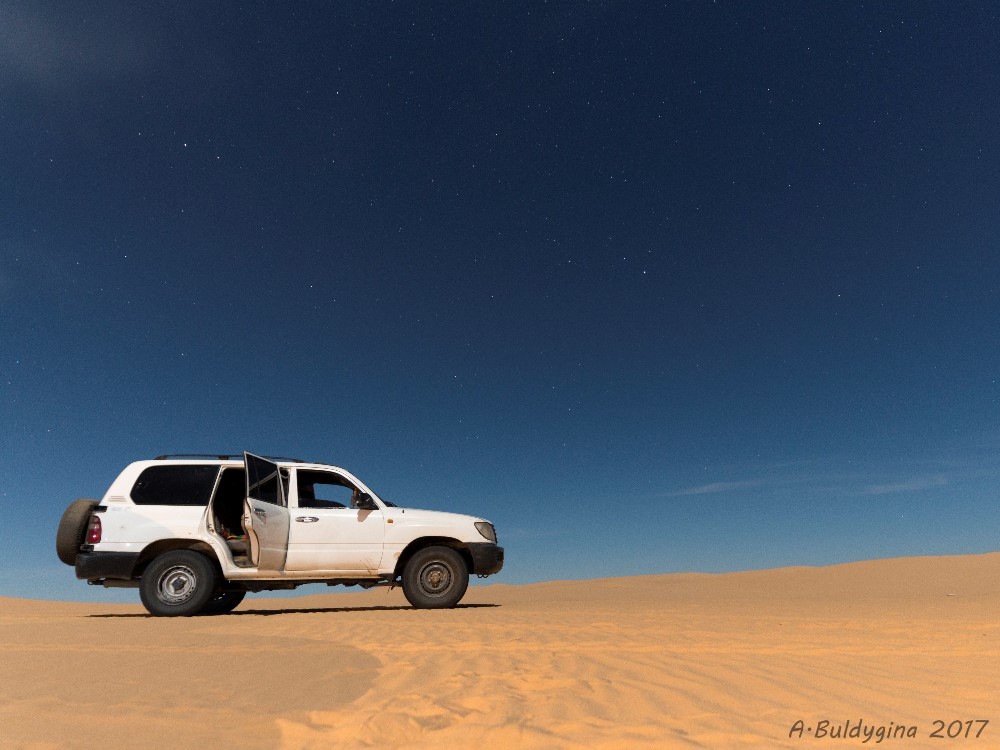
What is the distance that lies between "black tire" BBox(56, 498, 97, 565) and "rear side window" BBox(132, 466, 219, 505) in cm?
71

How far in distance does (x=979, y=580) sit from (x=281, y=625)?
20848 millimetres

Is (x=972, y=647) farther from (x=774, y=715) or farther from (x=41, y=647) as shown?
(x=41, y=647)

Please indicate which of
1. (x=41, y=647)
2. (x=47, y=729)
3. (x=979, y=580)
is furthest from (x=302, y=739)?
(x=979, y=580)

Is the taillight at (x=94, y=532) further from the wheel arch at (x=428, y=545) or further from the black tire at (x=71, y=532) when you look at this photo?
the wheel arch at (x=428, y=545)

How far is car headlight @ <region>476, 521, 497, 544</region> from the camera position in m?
9.75

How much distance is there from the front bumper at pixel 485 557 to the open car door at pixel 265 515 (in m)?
2.89

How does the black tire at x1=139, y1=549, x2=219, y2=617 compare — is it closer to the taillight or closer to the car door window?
the taillight

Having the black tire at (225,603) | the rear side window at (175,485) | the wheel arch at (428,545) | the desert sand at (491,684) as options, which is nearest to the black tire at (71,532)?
the rear side window at (175,485)

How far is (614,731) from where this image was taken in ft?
9.95

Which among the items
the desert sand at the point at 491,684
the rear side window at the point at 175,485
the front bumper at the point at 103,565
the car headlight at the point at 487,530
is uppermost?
the rear side window at the point at 175,485

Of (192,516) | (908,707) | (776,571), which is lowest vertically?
(776,571)

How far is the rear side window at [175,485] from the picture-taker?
898 cm

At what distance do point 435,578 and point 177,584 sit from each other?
3.77m

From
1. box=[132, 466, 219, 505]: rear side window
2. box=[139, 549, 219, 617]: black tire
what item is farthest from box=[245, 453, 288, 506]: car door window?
box=[139, 549, 219, 617]: black tire
